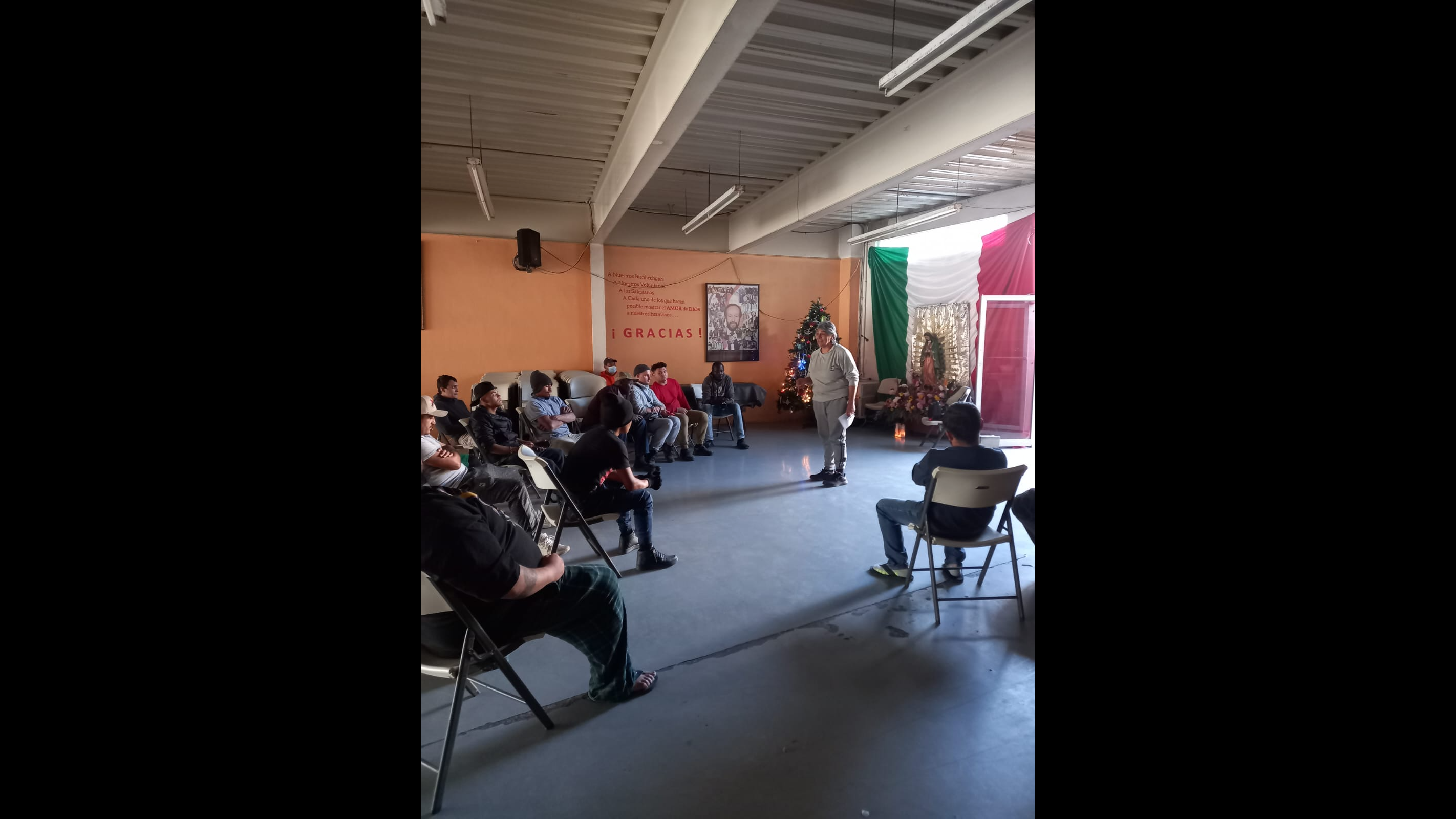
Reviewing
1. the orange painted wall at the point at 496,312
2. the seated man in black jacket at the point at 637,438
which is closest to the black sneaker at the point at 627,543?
the seated man in black jacket at the point at 637,438

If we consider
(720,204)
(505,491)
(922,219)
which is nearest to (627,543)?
(505,491)

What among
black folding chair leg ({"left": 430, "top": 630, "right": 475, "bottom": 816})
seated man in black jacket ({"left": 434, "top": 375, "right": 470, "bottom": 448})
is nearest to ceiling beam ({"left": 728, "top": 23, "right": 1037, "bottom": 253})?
black folding chair leg ({"left": 430, "top": 630, "right": 475, "bottom": 816})

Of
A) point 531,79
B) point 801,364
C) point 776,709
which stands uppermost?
point 531,79

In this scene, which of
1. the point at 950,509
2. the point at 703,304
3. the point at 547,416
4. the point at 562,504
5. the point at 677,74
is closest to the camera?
the point at 950,509

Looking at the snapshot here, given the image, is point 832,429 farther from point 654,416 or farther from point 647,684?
point 647,684

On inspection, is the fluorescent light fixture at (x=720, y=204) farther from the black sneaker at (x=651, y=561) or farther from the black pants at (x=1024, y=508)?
the black pants at (x=1024, y=508)

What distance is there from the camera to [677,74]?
4.00m

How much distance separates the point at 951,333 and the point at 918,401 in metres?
1.07

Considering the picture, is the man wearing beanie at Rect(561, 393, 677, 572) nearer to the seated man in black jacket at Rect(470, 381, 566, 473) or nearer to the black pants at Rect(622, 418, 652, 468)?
the seated man in black jacket at Rect(470, 381, 566, 473)

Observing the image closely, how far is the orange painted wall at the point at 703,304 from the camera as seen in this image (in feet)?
32.2
